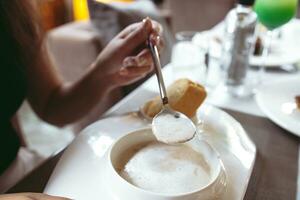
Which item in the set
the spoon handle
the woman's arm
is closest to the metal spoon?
the spoon handle

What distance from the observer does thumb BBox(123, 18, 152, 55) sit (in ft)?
2.25

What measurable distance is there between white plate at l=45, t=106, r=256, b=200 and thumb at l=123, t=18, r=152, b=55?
0.15 meters

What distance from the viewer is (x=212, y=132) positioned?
657mm

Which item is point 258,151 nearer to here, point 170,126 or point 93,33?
point 170,126

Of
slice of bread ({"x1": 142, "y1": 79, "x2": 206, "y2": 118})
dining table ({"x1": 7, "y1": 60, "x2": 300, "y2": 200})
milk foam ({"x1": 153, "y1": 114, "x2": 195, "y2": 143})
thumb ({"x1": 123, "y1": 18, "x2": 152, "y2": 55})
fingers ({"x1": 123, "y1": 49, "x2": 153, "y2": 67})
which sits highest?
thumb ({"x1": 123, "y1": 18, "x2": 152, "y2": 55})

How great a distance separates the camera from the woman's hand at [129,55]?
27.5 inches

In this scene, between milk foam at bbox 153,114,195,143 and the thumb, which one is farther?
the thumb

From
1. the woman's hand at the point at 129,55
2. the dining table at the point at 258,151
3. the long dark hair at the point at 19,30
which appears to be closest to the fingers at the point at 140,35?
the woman's hand at the point at 129,55

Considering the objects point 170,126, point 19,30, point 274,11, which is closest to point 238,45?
point 274,11

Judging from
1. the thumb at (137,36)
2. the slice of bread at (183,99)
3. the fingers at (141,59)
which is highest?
the thumb at (137,36)

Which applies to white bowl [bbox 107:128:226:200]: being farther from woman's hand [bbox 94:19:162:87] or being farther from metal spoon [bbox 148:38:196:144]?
woman's hand [bbox 94:19:162:87]

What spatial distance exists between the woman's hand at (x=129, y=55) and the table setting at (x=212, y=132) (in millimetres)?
42

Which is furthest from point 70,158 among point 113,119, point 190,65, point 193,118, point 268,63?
point 268,63

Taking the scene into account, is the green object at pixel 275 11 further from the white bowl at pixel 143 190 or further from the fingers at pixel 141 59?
the white bowl at pixel 143 190
